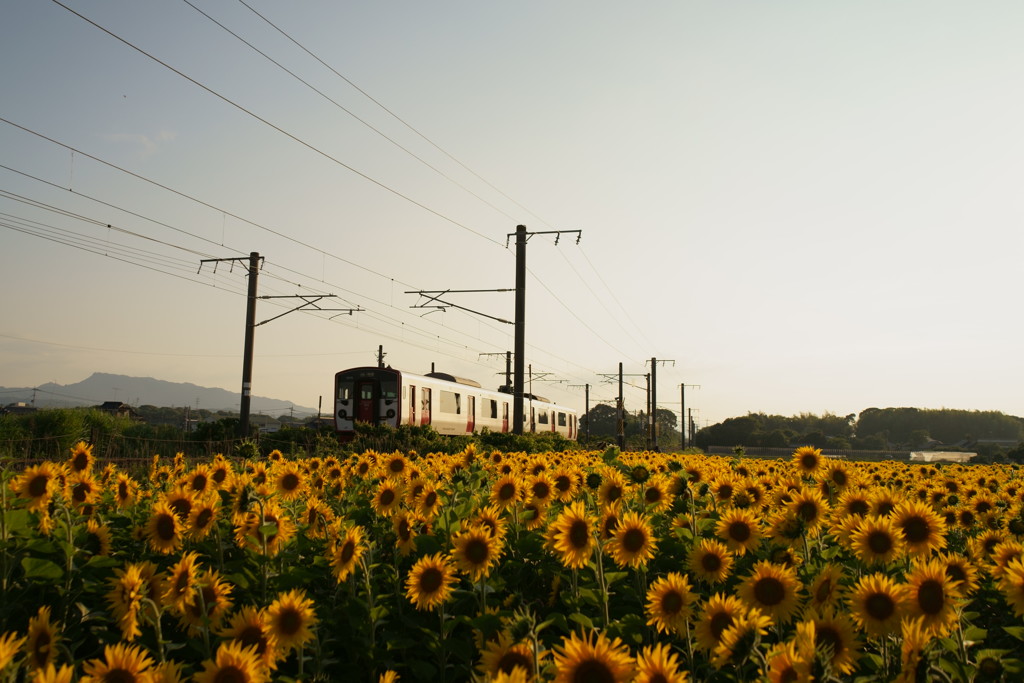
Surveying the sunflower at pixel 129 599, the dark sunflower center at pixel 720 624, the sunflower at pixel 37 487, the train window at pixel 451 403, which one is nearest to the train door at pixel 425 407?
the train window at pixel 451 403

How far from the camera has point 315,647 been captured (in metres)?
2.45

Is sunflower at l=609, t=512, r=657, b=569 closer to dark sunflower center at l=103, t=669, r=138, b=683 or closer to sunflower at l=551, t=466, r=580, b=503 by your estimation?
sunflower at l=551, t=466, r=580, b=503

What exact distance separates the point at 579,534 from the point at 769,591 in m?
0.72

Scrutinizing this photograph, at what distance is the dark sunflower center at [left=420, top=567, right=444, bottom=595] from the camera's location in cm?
265

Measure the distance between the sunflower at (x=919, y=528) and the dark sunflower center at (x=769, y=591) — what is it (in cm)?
74

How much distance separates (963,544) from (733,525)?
236cm

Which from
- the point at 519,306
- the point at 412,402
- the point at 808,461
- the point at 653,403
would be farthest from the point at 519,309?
the point at 653,403

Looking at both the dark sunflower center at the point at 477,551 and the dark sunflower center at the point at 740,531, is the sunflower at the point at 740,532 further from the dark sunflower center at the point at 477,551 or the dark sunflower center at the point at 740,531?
the dark sunflower center at the point at 477,551

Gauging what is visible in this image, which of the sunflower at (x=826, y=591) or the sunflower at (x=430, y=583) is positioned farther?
the sunflower at (x=430, y=583)

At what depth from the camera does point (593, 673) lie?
5.02ft

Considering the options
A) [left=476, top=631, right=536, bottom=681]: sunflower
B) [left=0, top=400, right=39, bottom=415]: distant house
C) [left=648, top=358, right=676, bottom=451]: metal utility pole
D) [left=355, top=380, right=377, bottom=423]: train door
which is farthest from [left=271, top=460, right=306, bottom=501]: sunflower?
[left=648, top=358, right=676, bottom=451]: metal utility pole

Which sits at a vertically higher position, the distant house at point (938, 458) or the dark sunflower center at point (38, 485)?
the dark sunflower center at point (38, 485)

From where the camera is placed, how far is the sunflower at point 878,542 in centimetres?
267

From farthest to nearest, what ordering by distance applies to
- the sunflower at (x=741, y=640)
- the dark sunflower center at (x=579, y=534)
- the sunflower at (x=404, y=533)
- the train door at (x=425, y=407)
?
the train door at (x=425, y=407)
the sunflower at (x=404, y=533)
the dark sunflower center at (x=579, y=534)
the sunflower at (x=741, y=640)
